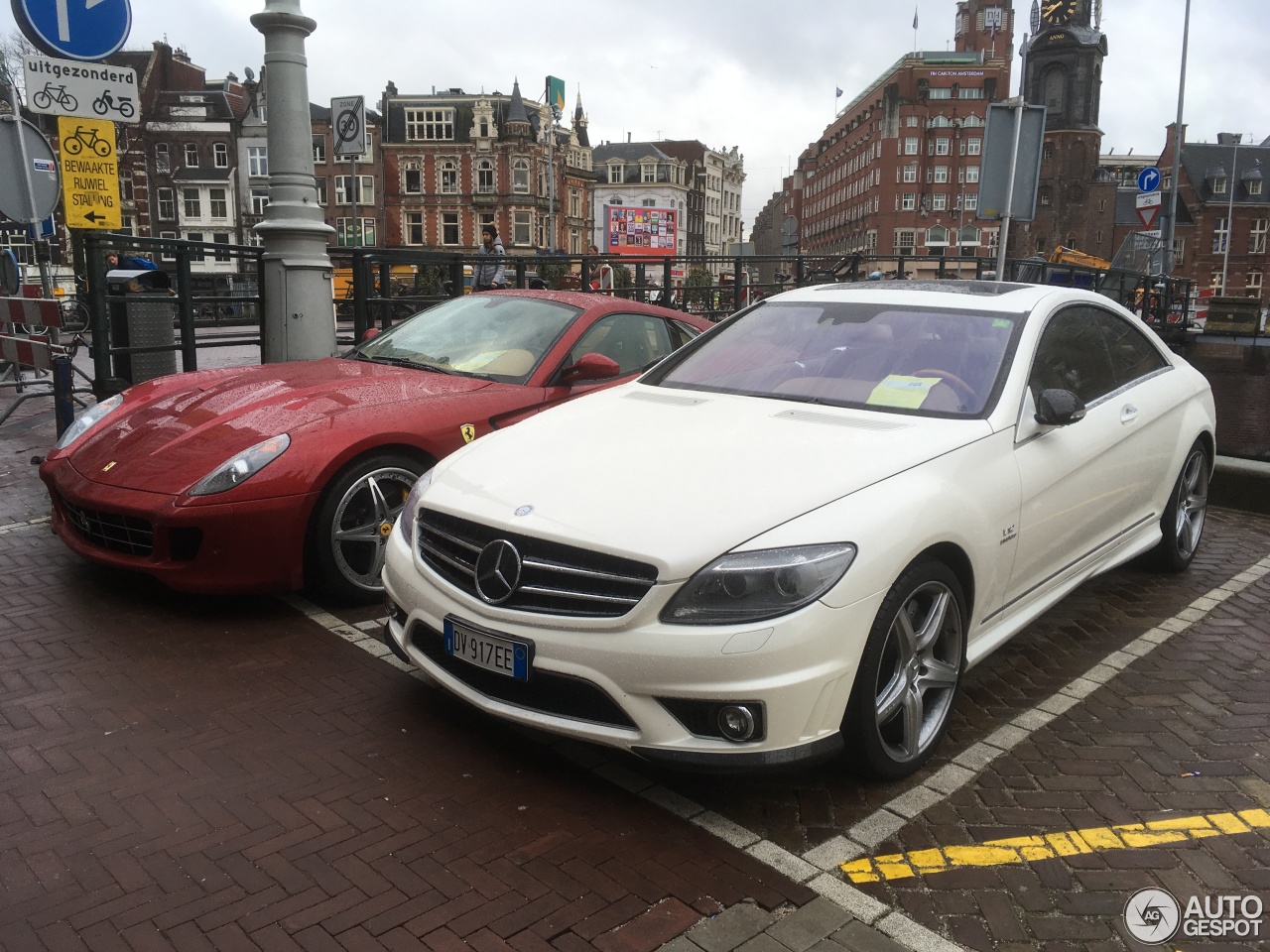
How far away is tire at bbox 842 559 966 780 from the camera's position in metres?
2.93

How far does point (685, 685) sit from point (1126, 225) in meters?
104

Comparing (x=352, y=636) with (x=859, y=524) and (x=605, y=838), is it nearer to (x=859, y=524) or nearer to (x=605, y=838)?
(x=605, y=838)

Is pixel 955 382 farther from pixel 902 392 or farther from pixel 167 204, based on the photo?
pixel 167 204

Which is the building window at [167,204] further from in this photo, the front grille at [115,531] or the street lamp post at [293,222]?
the front grille at [115,531]

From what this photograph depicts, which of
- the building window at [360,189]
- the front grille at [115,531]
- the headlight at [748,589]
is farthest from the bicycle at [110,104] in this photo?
the building window at [360,189]

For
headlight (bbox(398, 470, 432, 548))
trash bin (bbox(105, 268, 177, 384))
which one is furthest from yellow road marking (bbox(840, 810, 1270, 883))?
trash bin (bbox(105, 268, 177, 384))

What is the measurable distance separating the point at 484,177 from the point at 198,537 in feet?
248

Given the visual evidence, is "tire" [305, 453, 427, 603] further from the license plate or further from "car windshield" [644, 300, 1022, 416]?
the license plate

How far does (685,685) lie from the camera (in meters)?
2.72

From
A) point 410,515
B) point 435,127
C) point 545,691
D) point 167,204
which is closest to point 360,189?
point 435,127

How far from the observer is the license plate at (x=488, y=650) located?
2.92m

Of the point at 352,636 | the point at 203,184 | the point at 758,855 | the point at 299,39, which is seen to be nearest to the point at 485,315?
the point at 352,636

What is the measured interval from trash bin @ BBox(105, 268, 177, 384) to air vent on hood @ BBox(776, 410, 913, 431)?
5.94m

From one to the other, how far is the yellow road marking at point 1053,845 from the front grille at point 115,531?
10.2ft
